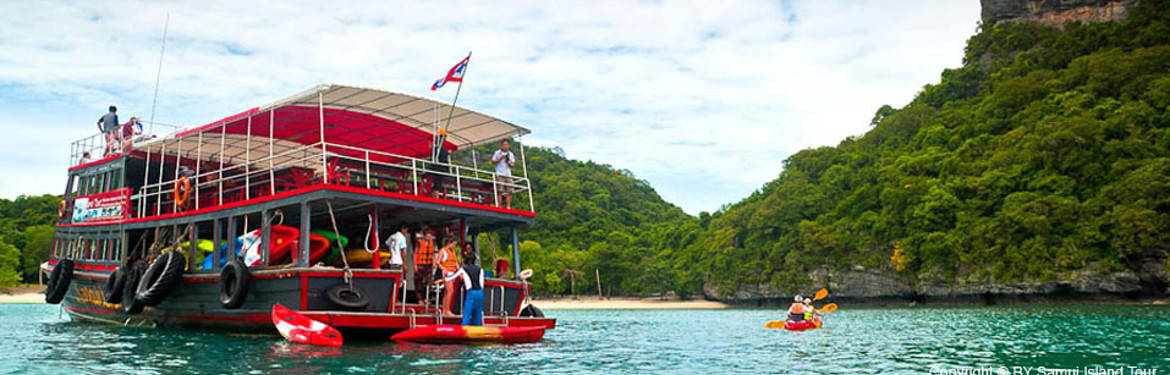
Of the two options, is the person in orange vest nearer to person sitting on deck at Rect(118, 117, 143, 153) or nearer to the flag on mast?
the flag on mast

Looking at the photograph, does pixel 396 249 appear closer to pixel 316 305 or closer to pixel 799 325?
pixel 316 305

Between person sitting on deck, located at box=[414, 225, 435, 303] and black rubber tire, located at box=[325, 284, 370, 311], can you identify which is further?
person sitting on deck, located at box=[414, 225, 435, 303]

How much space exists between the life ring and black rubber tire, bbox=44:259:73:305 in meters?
4.97

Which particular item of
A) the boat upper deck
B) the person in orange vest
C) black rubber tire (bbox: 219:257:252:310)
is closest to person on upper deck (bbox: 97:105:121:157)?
the boat upper deck

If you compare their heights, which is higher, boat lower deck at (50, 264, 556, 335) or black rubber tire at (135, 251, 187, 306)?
black rubber tire at (135, 251, 187, 306)

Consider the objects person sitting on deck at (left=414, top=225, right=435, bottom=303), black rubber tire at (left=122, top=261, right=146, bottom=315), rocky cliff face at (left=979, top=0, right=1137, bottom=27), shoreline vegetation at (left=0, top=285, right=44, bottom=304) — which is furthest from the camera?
rocky cliff face at (left=979, top=0, right=1137, bottom=27)

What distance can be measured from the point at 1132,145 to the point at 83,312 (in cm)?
5461

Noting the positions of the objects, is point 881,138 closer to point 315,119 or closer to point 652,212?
point 652,212

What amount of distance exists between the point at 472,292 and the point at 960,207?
163ft

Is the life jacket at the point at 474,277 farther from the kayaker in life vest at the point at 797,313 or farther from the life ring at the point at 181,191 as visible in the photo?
the kayaker in life vest at the point at 797,313

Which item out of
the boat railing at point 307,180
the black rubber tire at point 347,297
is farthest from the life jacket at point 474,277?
the boat railing at point 307,180

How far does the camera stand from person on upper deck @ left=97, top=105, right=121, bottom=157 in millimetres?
20709

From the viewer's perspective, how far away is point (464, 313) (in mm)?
13102

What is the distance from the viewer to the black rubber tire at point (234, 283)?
13.8 metres
